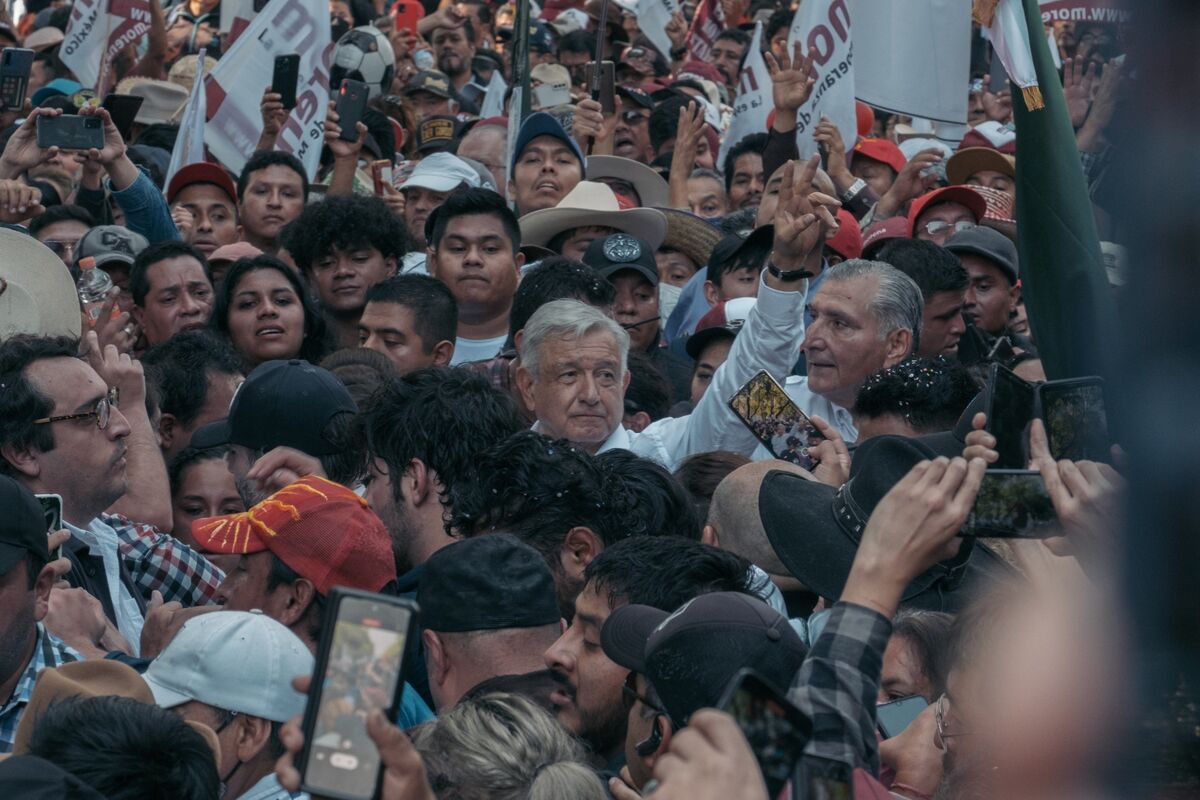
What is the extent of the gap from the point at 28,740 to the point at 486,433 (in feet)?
7.14

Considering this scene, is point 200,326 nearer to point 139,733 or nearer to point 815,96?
point 815,96

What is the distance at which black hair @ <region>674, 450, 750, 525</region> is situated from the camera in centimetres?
551

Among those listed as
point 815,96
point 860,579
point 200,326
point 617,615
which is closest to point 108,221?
point 200,326

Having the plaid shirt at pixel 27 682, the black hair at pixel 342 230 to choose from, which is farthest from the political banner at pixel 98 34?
the plaid shirt at pixel 27 682

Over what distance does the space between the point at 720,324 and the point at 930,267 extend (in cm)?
87

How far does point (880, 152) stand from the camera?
395 inches

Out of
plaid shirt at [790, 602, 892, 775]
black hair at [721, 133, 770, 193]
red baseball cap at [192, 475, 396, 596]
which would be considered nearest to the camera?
plaid shirt at [790, 602, 892, 775]

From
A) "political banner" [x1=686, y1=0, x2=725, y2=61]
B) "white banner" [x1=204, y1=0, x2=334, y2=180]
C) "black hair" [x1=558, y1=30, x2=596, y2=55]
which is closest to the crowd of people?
"white banner" [x1=204, y1=0, x2=334, y2=180]

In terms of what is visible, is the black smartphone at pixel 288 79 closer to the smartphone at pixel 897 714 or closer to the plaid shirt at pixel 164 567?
the plaid shirt at pixel 164 567

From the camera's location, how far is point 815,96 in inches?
350

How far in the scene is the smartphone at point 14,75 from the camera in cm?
913

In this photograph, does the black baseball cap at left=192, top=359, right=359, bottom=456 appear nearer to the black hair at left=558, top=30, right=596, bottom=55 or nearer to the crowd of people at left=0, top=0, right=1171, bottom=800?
the crowd of people at left=0, top=0, right=1171, bottom=800

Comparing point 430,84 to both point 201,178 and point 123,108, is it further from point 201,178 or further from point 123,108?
point 201,178

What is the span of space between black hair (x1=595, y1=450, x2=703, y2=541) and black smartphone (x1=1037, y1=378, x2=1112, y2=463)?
6.41ft
